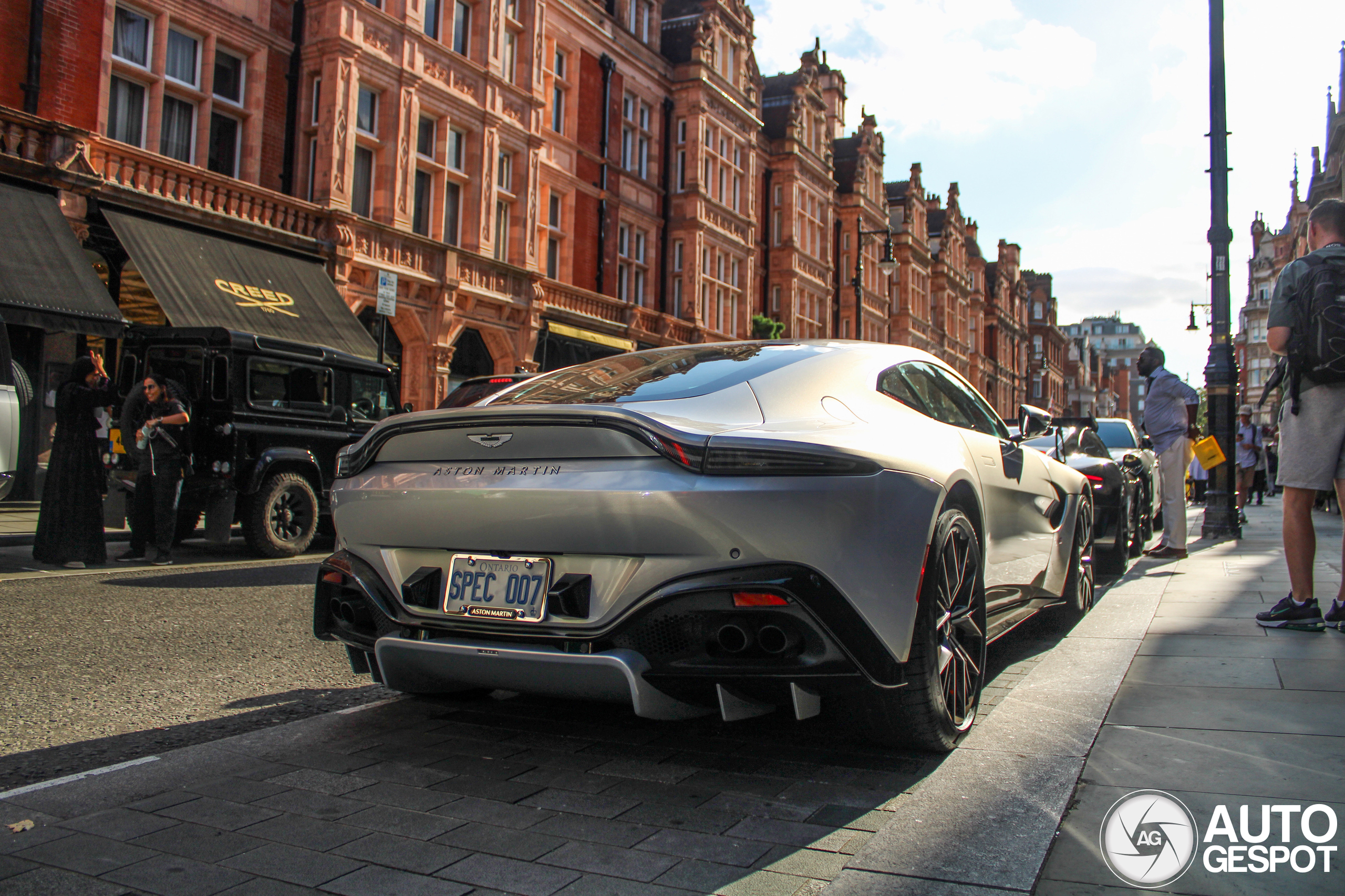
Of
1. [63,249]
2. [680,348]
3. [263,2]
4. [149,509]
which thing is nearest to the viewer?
[680,348]

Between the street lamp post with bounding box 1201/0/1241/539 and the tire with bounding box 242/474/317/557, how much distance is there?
10732 millimetres

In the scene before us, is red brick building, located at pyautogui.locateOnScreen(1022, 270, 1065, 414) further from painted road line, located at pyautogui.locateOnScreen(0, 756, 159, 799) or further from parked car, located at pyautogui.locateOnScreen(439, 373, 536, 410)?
painted road line, located at pyautogui.locateOnScreen(0, 756, 159, 799)

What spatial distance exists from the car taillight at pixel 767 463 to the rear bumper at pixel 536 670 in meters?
0.58

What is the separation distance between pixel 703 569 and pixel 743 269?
28.7 meters

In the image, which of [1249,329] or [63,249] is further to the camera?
[1249,329]

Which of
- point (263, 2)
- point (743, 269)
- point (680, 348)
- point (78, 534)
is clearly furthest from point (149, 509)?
point (743, 269)

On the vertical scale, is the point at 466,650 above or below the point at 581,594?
below

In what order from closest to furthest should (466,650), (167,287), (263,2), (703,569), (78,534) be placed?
(703,569) < (466,650) < (78,534) < (167,287) < (263,2)

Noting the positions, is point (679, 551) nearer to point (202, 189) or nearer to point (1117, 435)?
point (1117, 435)

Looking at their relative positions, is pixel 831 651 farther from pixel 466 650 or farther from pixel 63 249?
pixel 63 249

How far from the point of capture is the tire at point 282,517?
31.3 ft

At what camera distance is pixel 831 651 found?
278cm

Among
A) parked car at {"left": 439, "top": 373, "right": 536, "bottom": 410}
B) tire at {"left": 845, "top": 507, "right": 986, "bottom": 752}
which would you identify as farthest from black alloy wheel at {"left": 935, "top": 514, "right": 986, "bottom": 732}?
parked car at {"left": 439, "top": 373, "right": 536, "bottom": 410}

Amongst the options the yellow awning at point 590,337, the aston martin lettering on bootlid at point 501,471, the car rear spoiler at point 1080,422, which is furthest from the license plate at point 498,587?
the yellow awning at point 590,337
